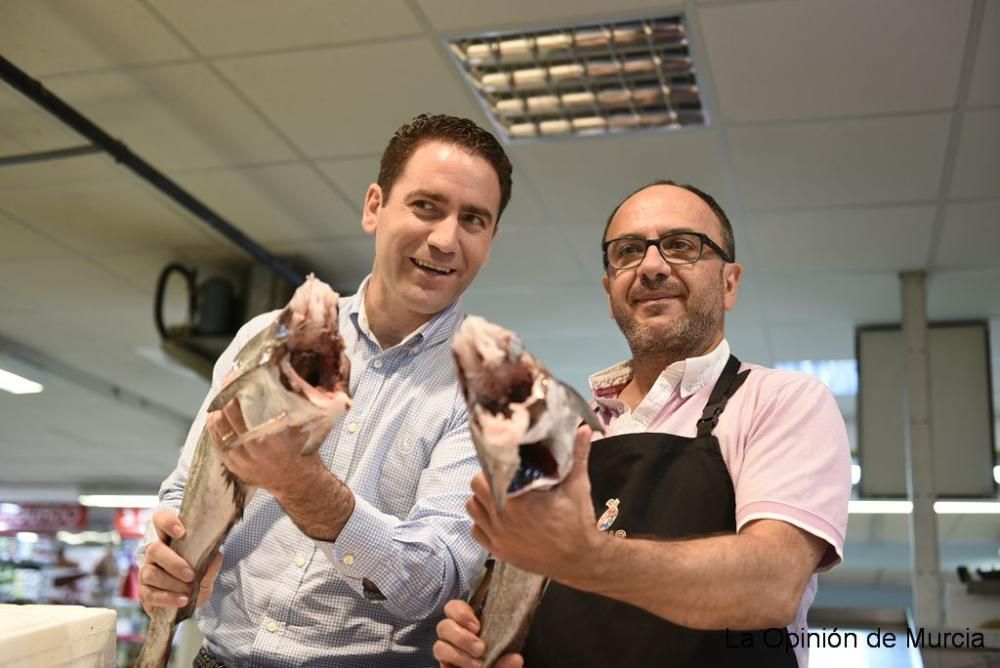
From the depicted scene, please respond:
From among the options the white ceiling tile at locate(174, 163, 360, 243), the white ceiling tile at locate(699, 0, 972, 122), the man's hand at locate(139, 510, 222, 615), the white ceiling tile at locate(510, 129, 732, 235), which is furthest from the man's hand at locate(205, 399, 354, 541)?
the white ceiling tile at locate(174, 163, 360, 243)

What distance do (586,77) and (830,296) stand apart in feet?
9.24

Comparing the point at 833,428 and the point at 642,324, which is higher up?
the point at 642,324

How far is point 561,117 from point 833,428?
2.92 meters

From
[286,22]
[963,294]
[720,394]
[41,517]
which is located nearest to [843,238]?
[963,294]

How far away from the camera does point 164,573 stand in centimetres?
167

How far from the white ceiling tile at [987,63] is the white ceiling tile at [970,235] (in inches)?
40.8

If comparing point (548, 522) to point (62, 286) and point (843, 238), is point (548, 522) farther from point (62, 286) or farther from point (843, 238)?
point (62, 286)

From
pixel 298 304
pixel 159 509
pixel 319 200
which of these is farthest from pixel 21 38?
pixel 298 304

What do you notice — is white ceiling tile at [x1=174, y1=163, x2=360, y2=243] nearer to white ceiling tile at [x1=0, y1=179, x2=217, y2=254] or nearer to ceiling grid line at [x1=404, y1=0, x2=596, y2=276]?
white ceiling tile at [x1=0, y1=179, x2=217, y2=254]

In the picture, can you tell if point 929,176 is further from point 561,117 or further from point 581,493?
point 581,493

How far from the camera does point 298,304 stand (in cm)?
132

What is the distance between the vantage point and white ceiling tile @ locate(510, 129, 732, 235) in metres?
4.48

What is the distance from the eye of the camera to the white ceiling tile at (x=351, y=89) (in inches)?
154

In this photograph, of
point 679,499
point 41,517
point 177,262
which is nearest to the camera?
point 679,499
